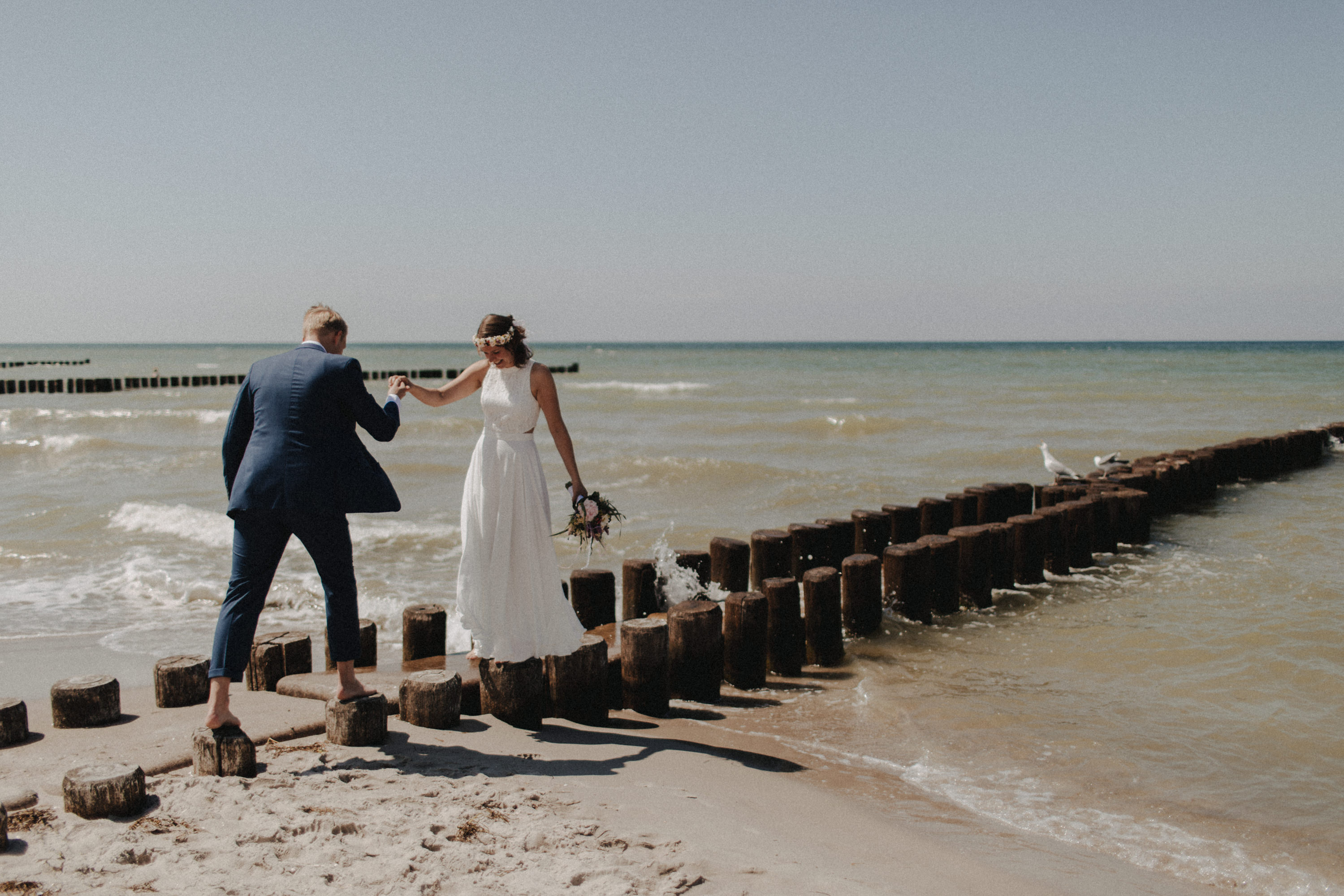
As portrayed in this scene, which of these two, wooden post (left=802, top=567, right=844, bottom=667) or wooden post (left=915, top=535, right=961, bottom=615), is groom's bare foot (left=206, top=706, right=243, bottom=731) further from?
wooden post (left=915, top=535, right=961, bottom=615)

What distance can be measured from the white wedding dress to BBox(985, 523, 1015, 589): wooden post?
16.4 ft

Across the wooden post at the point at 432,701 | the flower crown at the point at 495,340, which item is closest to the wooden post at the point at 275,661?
the wooden post at the point at 432,701

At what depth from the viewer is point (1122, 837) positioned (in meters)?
4.24

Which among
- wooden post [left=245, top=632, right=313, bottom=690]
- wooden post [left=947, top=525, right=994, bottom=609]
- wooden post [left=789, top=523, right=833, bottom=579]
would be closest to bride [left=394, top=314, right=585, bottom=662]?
wooden post [left=245, top=632, right=313, bottom=690]

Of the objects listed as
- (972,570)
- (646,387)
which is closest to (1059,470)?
(972,570)

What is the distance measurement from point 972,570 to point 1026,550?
1168 millimetres

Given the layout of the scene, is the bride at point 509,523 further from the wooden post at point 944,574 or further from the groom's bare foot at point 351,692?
the wooden post at point 944,574

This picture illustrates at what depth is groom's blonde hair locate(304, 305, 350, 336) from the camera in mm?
4285

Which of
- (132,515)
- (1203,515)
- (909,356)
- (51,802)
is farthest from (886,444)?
(909,356)

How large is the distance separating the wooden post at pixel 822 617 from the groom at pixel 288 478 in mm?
3488

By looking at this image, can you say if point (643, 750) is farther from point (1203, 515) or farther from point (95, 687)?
point (1203, 515)

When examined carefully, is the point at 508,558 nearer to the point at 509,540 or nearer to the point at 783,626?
the point at 509,540

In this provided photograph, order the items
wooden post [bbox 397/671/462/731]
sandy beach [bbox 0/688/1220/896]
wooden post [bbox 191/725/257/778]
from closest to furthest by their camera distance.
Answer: sandy beach [bbox 0/688/1220/896], wooden post [bbox 191/725/257/778], wooden post [bbox 397/671/462/731]

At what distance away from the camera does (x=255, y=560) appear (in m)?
4.03
